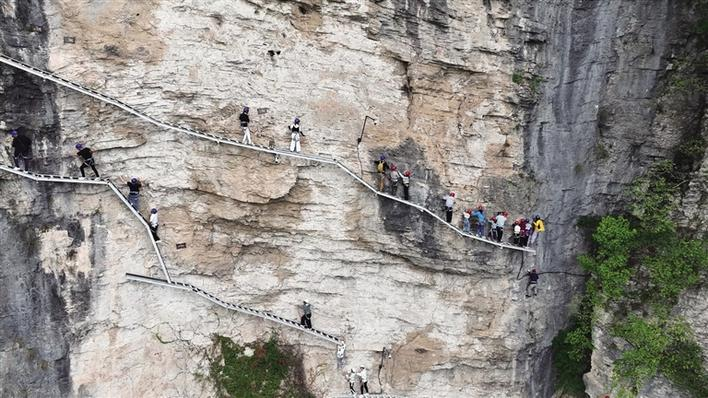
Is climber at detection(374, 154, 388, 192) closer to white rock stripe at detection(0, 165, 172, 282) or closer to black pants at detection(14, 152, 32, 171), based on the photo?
white rock stripe at detection(0, 165, 172, 282)

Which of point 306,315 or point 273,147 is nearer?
point 273,147

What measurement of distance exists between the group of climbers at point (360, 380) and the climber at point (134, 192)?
8170mm

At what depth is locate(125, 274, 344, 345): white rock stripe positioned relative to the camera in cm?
1482

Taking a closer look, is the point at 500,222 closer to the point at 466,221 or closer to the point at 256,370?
the point at 466,221

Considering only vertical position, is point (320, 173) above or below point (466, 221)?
above

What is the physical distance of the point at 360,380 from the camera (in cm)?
1694

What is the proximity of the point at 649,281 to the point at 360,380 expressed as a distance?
896cm

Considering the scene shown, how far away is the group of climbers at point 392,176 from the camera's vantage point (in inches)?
588

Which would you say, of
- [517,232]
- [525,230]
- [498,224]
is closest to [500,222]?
[498,224]

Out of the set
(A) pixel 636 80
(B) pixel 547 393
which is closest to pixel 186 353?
(B) pixel 547 393

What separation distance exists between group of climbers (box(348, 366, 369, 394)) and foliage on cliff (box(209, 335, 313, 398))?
1406 mm

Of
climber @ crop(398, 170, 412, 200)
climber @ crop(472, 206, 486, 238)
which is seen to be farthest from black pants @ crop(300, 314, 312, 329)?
climber @ crop(472, 206, 486, 238)

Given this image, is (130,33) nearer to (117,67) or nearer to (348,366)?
(117,67)

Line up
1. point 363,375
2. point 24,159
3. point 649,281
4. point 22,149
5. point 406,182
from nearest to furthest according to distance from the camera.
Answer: point 22,149
point 24,159
point 406,182
point 649,281
point 363,375
